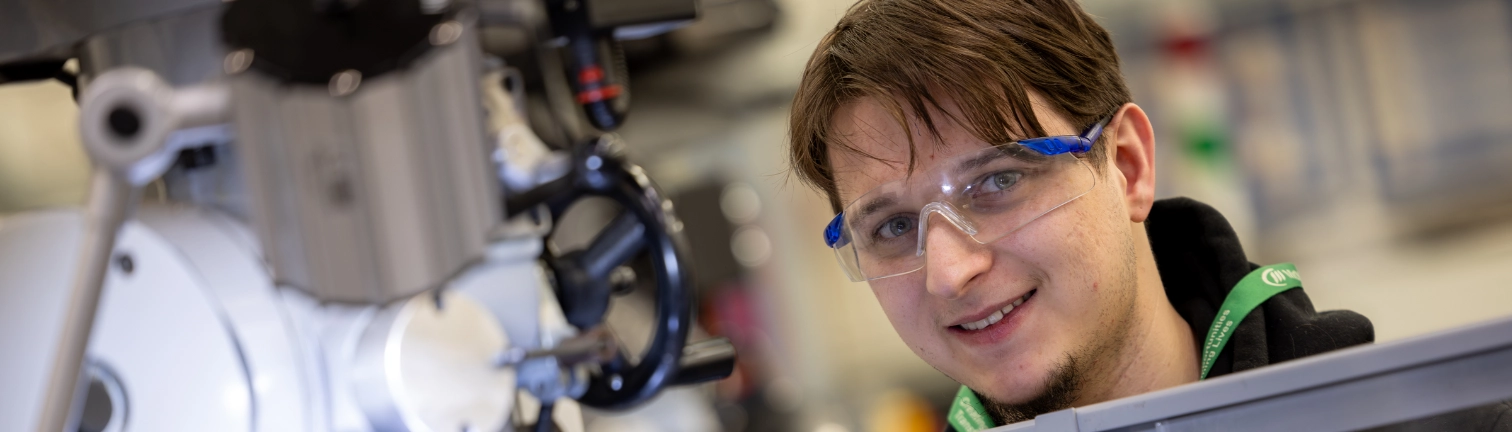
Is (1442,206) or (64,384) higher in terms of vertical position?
(64,384)

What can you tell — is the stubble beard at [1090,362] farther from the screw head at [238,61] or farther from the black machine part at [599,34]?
the screw head at [238,61]

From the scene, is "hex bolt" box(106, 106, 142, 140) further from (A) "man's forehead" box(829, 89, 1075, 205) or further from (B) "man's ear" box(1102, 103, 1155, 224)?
(B) "man's ear" box(1102, 103, 1155, 224)

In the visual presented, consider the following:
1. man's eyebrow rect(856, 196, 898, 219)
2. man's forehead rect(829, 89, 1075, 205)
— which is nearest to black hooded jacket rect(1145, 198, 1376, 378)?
man's forehead rect(829, 89, 1075, 205)

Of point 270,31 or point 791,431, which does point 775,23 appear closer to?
point 791,431

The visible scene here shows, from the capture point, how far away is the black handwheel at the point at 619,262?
1.00 m

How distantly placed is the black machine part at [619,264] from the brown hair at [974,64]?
0.72 ft

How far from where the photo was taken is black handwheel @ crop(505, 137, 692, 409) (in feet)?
3.30

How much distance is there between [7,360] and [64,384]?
0.73ft

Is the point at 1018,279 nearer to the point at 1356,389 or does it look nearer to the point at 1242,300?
the point at 1242,300

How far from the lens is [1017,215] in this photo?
1.05 meters

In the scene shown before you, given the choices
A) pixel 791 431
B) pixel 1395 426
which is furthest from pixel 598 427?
pixel 1395 426

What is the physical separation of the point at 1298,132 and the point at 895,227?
84.2 inches

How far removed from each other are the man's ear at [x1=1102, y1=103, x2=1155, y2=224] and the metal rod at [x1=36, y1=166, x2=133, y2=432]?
2.77ft

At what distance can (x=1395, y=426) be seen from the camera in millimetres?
634
